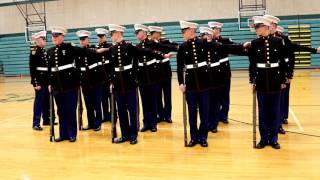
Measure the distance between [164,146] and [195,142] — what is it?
0.47m

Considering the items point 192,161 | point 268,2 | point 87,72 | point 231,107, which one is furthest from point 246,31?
point 192,161

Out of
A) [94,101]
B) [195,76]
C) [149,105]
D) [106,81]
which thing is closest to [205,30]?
[195,76]

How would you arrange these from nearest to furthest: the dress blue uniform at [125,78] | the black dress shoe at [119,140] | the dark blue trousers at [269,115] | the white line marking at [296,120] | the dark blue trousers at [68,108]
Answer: the dark blue trousers at [269,115] < the dress blue uniform at [125,78] < the black dress shoe at [119,140] < the dark blue trousers at [68,108] < the white line marking at [296,120]

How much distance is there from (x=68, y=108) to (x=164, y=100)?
204 centimetres

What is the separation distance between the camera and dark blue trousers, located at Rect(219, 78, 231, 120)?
7.36m

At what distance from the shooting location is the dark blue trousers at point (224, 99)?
7355mm

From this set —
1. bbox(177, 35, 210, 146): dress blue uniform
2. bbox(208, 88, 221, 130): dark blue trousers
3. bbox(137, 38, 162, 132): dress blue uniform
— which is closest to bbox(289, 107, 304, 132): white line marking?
bbox(208, 88, 221, 130): dark blue trousers

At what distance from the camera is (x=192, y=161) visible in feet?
17.5

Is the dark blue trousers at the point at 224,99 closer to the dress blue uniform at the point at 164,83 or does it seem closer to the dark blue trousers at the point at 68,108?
the dress blue uniform at the point at 164,83

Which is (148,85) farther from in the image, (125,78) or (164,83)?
(125,78)

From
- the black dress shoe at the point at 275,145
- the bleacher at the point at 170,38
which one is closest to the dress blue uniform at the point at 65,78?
the black dress shoe at the point at 275,145

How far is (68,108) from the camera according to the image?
667 centimetres

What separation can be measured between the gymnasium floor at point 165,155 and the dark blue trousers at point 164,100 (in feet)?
0.84

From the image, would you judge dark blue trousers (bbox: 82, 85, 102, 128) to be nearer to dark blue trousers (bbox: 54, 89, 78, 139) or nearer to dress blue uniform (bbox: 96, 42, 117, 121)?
dress blue uniform (bbox: 96, 42, 117, 121)
